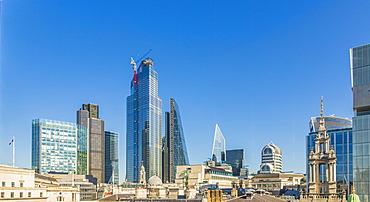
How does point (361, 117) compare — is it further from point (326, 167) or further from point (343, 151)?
point (343, 151)

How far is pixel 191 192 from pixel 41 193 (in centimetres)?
10145

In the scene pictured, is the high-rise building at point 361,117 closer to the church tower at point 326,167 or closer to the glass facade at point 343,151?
the church tower at point 326,167

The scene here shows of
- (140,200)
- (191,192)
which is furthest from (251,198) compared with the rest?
(191,192)

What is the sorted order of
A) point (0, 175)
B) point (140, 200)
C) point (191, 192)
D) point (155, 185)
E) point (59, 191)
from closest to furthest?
point (0, 175), point (59, 191), point (140, 200), point (191, 192), point (155, 185)

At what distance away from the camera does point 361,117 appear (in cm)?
8400

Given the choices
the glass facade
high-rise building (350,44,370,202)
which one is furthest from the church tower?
the glass facade

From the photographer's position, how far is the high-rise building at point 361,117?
82.7 m

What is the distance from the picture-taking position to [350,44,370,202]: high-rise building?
8269 centimetres

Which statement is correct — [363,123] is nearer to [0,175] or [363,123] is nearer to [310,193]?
[310,193]

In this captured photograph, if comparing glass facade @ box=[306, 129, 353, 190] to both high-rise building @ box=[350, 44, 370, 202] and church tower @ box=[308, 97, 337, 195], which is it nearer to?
high-rise building @ box=[350, 44, 370, 202]

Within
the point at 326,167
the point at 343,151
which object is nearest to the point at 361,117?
the point at 326,167

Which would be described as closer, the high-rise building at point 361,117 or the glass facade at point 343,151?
the high-rise building at point 361,117

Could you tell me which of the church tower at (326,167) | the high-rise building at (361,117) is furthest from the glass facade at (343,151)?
the church tower at (326,167)

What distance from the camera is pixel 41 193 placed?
2876 inches
